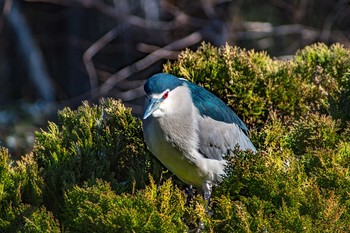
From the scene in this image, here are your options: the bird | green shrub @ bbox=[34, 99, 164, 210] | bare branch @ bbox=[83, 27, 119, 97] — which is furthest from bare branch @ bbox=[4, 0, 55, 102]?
the bird

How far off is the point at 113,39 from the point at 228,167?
19.5 ft

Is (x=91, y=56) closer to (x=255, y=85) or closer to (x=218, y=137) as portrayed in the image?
(x=255, y=85)

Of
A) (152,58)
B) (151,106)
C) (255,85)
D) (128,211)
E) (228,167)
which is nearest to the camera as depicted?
(128,211)

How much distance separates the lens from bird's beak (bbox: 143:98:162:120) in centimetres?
350

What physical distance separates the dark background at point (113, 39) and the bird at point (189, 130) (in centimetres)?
373

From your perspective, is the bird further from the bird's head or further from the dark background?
the dark background

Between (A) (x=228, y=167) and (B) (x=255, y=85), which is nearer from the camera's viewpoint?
(A) (x=228, y=167)

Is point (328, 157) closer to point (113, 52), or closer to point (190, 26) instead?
point (190, 26)

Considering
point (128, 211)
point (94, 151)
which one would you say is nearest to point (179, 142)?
point (94, 151)

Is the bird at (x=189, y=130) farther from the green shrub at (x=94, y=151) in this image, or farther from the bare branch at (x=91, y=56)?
the bare branch at (x=91, y=56)

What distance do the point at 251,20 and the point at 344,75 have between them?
4160 mm

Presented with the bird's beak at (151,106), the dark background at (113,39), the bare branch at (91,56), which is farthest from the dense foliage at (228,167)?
the bare branch at (91,56)

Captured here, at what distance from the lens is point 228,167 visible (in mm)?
3160

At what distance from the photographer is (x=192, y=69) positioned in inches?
171
